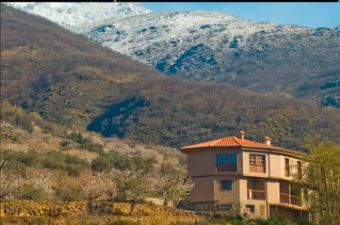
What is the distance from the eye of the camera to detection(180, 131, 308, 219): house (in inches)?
2552

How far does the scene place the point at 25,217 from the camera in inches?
2034

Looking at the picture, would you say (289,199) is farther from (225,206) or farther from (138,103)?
(138,103)

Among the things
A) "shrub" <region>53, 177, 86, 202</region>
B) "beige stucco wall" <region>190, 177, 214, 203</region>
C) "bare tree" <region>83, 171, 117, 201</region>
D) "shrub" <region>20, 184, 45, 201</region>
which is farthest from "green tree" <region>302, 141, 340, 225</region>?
"shrub" <region>20, 184, 45, 201</region>

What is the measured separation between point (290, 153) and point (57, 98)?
10697cm

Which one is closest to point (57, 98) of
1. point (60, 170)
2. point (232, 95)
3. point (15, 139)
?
point (232, 95)

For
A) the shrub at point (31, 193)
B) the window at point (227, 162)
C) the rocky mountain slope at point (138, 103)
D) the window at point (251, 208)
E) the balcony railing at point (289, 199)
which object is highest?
the rocky mountain slope at point (138, 103)

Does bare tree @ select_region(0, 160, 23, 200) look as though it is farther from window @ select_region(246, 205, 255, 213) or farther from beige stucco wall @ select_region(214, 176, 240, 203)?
window @ select_region(246, 205, 255, 213)

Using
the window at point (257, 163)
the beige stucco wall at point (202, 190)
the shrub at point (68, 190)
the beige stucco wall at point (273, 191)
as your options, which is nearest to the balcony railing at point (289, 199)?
the beige stucco wall at point (273, 191)

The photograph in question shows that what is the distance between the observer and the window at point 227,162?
2581 inches

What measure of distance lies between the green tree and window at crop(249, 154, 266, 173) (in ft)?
33.9

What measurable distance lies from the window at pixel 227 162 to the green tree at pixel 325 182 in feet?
34.0

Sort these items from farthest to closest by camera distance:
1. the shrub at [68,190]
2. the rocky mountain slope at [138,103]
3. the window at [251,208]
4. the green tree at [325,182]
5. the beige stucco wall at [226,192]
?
the rocky mountain slope at [138,103] → the beige stucco wall at [226,192] → the window at [251,208] → the shrub at [68,190] → the green tree at [325,182]

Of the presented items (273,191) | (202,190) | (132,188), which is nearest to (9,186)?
(132,188)

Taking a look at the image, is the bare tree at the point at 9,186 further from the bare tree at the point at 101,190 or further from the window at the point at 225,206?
the window at the point at 225,206
